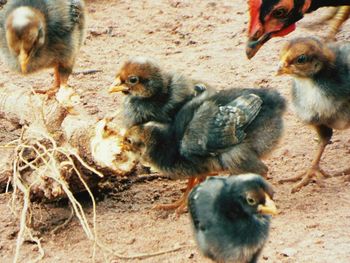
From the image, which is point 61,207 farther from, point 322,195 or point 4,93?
point 322,195

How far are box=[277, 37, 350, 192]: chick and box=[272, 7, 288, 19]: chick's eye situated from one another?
438 mm

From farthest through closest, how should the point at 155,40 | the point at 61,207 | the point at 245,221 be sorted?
the point at 155,40, the point at 61,207, the point at 245,221

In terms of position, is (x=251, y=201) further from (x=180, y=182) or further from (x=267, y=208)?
(x=180, y=182)

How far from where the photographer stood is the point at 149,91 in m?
4.21

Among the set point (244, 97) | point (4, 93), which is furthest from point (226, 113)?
point (4, 93)

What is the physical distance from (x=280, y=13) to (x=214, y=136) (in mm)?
1274

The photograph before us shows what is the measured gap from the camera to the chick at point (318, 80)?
14.6 ft

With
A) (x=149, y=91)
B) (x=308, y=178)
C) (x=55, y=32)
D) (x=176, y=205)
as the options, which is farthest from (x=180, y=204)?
(x=55, y=32)

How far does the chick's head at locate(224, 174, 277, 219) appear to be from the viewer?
10.5ft

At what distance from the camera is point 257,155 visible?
13.9 feet

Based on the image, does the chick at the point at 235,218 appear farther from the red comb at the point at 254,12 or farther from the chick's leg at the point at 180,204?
the red comb at the point at 254,12

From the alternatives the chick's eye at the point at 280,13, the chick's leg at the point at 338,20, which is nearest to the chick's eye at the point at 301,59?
the chick's eye at the point at 280,13

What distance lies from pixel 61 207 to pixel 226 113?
1.14 m

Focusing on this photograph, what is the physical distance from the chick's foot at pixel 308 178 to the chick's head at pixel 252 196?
4.34 feet
